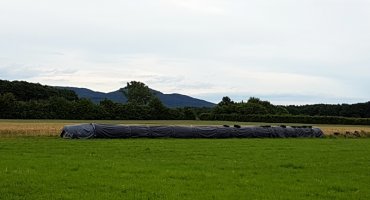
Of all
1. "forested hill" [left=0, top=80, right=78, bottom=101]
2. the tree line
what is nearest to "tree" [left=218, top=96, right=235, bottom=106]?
the tree line

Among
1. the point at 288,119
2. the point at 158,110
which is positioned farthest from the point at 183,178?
the point at 158,110

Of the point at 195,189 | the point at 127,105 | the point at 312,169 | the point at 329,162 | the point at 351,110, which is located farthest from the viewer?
the point at 351,110

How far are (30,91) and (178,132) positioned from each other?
109650 mm

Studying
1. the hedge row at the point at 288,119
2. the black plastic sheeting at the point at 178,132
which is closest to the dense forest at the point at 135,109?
the hedge row at the point at 288,119

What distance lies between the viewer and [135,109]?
112 m

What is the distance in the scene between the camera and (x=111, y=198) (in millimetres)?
12609

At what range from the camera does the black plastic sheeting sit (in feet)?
144

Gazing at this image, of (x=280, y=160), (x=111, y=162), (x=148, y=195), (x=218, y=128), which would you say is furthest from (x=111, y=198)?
(x=218, y=128)

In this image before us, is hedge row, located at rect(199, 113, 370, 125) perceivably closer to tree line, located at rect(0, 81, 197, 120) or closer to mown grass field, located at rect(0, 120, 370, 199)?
tree line, located at rect(0, 81, 197, 120)

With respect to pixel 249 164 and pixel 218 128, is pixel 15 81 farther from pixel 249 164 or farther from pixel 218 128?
pixel 249 164

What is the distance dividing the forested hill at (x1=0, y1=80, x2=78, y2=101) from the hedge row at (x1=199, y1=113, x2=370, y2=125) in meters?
41.1

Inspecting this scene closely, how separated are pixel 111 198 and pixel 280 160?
42.1 ft

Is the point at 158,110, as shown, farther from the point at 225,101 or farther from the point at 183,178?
the point at 183,178

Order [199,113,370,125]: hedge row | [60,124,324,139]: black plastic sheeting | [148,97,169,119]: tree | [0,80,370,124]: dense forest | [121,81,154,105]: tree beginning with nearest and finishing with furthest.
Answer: [60,124,324,139]: black plastic sheeting
[0,80,370,124]: dense forest
[199,113,370,125]: hedge row
[148,97,169,119]: tree
[121,81,154,105]: tree
